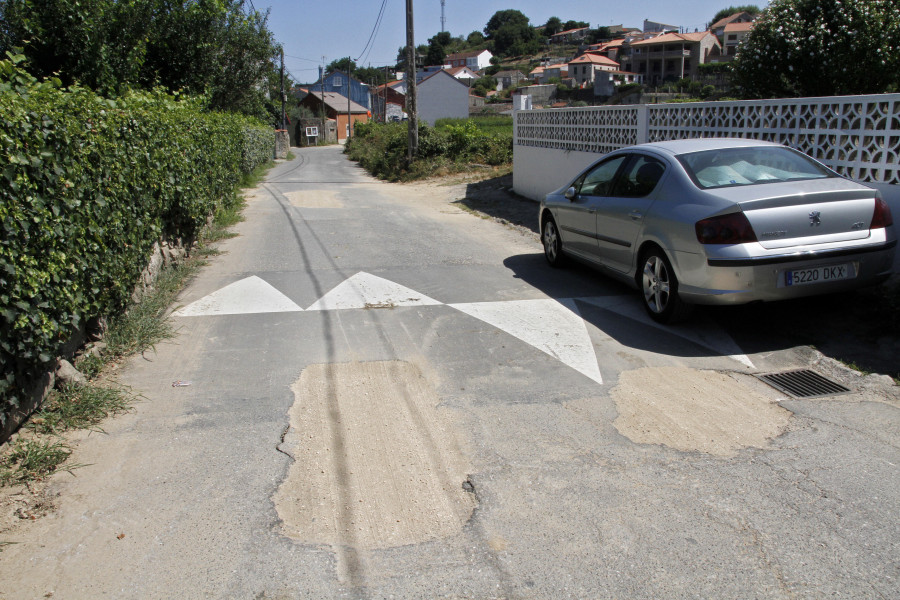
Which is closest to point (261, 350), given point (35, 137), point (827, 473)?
point (35, 137)

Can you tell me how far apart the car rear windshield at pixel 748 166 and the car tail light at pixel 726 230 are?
528mm

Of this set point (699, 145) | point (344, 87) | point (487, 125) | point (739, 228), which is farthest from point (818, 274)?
point (344, 87)

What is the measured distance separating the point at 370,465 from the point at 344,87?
117 meters

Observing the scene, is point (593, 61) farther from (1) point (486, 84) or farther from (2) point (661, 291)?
(2) point (661, 291)

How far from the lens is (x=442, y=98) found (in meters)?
81.4

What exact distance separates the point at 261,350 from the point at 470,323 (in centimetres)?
191

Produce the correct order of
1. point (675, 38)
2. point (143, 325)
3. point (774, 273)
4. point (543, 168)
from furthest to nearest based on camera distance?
point (675, 38) → point (543, 168) → point (143, 325) → point (774, 273)

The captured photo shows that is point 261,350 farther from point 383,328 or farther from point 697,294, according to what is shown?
point 697,294

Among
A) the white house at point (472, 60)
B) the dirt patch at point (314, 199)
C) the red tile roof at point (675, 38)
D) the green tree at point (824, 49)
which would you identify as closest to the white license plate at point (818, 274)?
the dirt patch at point (314, 199)

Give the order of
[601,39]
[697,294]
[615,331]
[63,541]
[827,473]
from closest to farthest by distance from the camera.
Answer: [63,541], [827,473], [697,294], [615,331], [601,39]

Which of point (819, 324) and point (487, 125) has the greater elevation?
point (487, 125)

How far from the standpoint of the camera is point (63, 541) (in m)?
3.24

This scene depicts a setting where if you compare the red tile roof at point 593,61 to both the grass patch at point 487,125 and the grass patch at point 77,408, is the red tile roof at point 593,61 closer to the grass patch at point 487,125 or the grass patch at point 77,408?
the grass patch at point 487,125

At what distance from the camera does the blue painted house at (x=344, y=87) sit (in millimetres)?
108875
